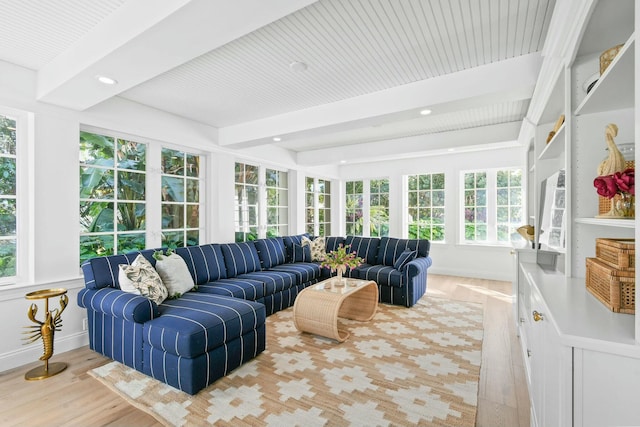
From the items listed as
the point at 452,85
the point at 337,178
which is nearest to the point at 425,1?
the point at 452,85

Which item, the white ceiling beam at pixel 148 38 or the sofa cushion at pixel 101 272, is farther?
the sofa cushion at pixel 101 272

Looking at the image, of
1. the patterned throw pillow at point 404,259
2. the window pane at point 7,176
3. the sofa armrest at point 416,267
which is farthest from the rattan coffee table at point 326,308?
the window pane at point 7,176

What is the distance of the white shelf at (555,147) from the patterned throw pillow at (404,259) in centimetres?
215

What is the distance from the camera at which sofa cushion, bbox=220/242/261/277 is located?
154 inches

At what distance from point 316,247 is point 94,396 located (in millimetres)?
3548

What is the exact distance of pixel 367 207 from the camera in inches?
288

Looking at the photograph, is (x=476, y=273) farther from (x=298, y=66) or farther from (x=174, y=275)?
(x=174, y=275)

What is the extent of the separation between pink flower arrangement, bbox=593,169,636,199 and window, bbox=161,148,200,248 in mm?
4121

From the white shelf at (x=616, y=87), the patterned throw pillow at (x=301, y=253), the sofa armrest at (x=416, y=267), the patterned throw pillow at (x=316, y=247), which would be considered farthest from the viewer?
the patterned throw pillow at (x=316, y=247)

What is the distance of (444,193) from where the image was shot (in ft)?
20.4

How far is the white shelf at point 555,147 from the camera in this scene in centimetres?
198

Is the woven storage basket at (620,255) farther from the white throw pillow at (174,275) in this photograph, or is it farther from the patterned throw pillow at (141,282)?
the white throw pillow at (174,275)

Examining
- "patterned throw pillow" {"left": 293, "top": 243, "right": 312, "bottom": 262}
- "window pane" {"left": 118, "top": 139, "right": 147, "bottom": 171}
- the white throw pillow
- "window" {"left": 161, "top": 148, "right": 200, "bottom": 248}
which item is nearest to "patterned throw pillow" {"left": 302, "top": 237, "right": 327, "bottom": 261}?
"patterned throw pillow" {"left": 293, "top": 243, "right": 312, "bottom": 262}

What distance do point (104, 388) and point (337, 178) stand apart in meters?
6.02
